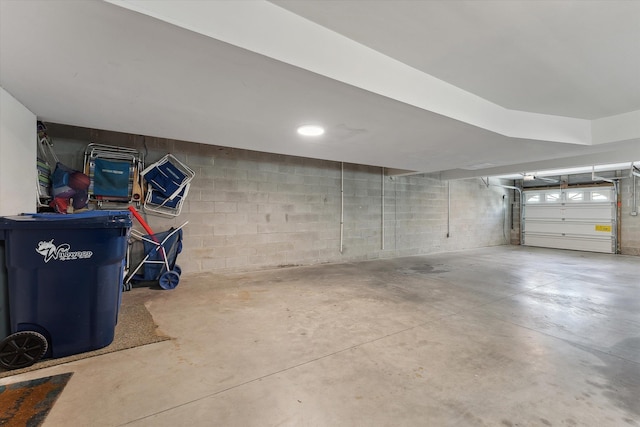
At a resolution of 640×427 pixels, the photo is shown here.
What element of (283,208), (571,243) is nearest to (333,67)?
(283,208)

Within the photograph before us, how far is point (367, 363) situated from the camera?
74.5 inches

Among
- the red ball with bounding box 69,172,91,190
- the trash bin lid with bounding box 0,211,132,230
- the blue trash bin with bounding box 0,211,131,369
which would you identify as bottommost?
the blue trash bin with bounding box 0,211,131,369

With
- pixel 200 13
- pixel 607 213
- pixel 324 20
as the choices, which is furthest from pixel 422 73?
pixel 607 213

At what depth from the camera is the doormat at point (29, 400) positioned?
4.34 ft

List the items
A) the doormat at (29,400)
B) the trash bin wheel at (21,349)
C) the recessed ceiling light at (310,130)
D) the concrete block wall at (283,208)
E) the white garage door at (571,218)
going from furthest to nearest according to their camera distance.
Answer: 1. the white garage door at (571,218)
2. the concrete block wall at (283,208)
3. the recessed ceiling light at (310,130)
4. the trash bin wheel at (21,349)
5. the doormat at (29,400)

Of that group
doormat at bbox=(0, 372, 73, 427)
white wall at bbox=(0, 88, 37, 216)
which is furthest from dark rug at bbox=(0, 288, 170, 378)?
white wall at bbox=(0, 88, 37, 216)

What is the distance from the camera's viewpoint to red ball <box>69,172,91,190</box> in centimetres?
311

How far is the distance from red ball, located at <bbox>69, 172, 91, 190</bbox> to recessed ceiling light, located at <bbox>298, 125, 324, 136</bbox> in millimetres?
2542

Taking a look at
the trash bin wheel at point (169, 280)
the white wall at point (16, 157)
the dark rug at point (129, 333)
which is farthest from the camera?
the trash bin wheel at point (169, 280)

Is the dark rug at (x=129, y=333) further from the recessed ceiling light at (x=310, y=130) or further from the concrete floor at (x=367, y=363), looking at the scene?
the recessed ceiling light at (x=310, y=130)

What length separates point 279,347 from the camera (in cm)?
211

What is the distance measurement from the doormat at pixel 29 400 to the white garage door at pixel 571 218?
11488mm

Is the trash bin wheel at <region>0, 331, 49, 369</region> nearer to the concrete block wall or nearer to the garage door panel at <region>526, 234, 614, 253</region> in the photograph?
the concrete block wall

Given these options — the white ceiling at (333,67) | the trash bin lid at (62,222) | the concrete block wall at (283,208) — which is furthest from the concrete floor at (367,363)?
the white ceiling at (333,67)
